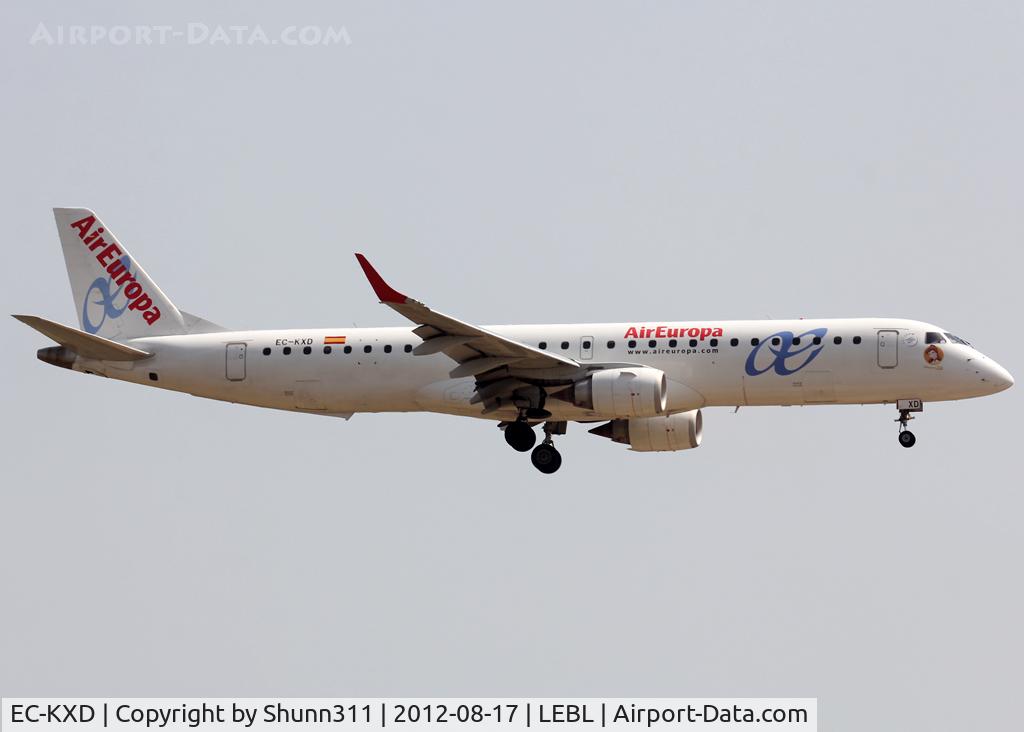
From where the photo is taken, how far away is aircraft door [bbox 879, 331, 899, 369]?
157ft

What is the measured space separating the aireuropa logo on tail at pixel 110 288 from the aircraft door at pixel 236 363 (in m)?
3.19

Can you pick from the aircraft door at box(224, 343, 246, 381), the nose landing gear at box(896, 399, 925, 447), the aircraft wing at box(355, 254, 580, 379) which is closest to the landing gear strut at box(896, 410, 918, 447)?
the nose landing gear at box(896, 399, 925, 447)

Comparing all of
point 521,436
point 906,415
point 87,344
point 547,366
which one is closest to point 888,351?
point 906,415

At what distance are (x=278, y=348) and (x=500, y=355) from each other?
7054 mm

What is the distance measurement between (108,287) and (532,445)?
1359 centimetres

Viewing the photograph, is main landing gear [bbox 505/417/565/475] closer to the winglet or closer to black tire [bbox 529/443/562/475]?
black tire [bbox 529/443/562/475]

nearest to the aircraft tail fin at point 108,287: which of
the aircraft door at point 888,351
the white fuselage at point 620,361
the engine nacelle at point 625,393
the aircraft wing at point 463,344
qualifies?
the white fuselage at point 620,361

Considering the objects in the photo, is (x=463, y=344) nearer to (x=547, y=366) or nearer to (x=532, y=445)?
(x=547, y=366)

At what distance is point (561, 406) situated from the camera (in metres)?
49.2

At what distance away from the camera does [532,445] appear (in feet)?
166

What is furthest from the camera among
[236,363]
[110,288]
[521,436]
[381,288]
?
[110,288]

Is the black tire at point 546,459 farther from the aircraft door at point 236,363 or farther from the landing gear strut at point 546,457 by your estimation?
the aircraft door at point 236,363

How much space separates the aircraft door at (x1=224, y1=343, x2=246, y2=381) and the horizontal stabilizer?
2397 millimetres

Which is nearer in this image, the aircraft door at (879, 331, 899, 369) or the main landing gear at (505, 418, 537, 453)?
the aircraft door at (879, 331, 899, 369)
